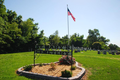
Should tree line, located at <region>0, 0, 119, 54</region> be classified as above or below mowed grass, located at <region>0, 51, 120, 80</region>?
above

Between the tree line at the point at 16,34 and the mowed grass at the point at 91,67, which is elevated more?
the tree line at the point at 16,34

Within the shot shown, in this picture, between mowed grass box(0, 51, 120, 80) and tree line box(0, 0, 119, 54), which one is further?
tree line box(0, 0, 119, 54)

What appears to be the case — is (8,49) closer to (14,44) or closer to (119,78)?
(14,44)

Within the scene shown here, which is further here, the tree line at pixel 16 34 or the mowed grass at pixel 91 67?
the tree line at pixel 16 34

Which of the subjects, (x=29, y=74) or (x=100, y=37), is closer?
(x=29, y=74)

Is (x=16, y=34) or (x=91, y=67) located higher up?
(x=16, y=34)

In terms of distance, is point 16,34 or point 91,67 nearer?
point 91,67

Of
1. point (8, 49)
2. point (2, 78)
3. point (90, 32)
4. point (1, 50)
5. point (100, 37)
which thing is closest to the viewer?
point (2, 78)

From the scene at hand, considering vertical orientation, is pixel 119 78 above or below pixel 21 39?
below

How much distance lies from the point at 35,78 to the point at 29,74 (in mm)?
605

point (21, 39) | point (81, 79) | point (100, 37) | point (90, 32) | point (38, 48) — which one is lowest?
point (81, 79)

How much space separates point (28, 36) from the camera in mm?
32438

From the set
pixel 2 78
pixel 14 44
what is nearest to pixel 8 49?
pixel 14 44

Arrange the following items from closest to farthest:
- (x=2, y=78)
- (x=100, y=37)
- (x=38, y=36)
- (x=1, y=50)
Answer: (x=2, y=78), (x=1, y=50), (x=38, y=36), (x=100, y=37)
